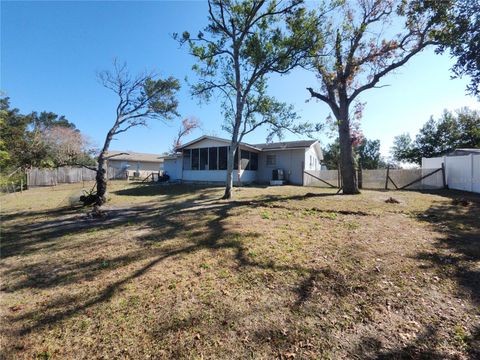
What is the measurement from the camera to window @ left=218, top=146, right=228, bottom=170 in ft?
60.3

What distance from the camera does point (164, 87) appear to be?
1349cm

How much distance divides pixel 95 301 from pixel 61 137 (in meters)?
40.7

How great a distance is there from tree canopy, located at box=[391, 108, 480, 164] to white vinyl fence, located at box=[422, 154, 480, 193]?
15898mm

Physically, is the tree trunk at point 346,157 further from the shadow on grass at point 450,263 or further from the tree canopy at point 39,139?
the tree canopy at point 39,139

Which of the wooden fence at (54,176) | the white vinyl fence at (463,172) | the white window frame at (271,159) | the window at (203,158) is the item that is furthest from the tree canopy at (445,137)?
the wooden fence at (54,176)

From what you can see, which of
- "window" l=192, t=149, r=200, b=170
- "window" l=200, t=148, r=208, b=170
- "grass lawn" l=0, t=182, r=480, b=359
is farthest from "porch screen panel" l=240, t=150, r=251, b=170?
"grass lawn" l=0, t=182, r=480, b=359

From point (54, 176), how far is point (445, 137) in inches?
1757

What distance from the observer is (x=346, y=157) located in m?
12.5

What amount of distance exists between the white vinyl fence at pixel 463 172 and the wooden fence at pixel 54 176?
28.6m

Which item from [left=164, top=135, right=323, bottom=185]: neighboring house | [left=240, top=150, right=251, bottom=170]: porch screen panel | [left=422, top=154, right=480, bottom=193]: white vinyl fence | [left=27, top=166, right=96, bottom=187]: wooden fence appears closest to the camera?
[left=422, top=154, right=480, bottom=193]: white vinyl fence

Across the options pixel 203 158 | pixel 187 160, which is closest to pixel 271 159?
pixel 203 158

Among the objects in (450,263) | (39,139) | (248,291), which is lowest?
(248,291)

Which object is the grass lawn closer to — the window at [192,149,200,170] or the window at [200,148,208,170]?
the window at [200,148,208,170]

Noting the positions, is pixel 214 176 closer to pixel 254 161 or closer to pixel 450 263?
pixel 254 161
